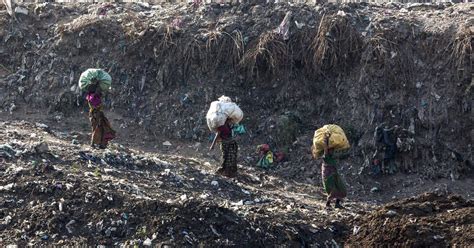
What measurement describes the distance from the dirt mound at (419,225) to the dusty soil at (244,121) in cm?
2

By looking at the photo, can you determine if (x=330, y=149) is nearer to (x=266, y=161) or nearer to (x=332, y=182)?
(x=332, y=182)

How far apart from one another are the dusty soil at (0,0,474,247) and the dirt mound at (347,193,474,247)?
22 millimetres

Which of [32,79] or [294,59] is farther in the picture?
[32,79]

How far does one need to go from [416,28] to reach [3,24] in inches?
306

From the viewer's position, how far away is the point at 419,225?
27.0 feet

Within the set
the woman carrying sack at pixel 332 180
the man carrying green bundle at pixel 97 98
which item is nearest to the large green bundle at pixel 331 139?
the woman carrying sack at pixel 332 180

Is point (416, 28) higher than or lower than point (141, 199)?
higher

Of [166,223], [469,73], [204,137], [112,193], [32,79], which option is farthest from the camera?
[32,79]

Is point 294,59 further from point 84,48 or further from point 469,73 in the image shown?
point 84,48

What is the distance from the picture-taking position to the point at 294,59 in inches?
531

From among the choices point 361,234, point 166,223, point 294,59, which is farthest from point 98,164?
point 294,59

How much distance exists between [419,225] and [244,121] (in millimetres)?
5429

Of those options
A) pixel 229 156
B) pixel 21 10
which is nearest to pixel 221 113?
pixel 229 156

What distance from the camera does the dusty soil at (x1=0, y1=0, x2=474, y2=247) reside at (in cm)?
815
